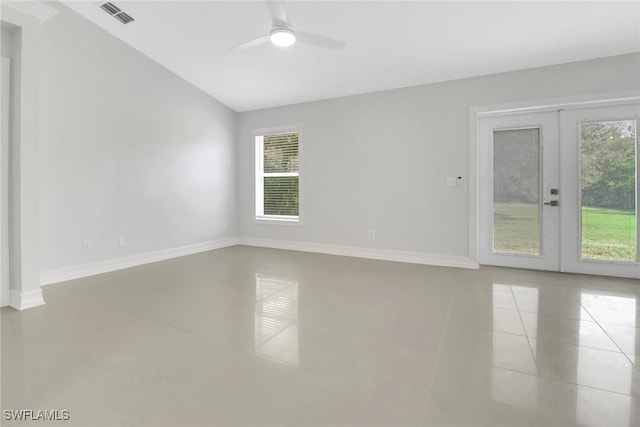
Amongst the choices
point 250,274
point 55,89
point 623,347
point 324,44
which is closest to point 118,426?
point 250,274

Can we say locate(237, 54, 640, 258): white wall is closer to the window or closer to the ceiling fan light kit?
the window

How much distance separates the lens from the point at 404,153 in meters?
4.59

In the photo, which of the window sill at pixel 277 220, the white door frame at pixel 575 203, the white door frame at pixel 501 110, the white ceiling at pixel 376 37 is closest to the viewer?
the white ceiling at pixel 376 37

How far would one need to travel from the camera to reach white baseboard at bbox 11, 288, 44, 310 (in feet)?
8.88

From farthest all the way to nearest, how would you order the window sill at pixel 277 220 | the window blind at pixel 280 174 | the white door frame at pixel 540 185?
the window blind at pixel 280 174 < the window sill at pixel 277 220 < the white door frame at pixel 540 185

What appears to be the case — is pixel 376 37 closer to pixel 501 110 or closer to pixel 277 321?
pixel 501 110

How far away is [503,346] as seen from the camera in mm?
2049

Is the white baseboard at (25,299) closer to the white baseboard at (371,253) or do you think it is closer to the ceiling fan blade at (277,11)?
the ceiling fan blade at (277,11)

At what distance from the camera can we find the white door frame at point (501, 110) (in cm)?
352

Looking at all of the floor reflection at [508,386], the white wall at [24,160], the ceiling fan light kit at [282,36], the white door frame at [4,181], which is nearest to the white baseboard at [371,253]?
the floor reflection at [508,386]

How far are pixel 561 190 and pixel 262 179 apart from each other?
192 inches

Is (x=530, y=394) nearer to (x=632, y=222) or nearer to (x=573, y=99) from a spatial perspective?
(x=632, y=222)

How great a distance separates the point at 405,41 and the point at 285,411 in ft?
12.6

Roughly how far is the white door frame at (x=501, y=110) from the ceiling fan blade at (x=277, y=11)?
287 centimetres
